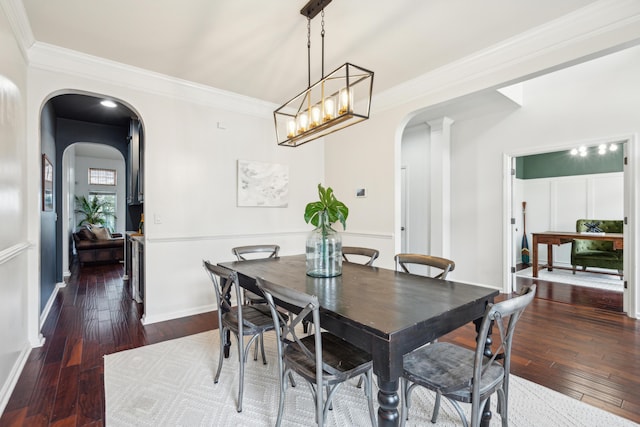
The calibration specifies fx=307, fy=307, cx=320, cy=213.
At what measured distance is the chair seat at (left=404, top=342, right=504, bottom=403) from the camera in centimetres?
131

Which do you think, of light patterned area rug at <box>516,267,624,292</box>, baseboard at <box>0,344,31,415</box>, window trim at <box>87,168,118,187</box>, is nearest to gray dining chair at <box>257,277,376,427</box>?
baseboard at <box>0,344,31,415</box>

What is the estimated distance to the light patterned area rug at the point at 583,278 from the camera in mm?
4781

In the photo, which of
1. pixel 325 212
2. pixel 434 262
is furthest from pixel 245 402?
pixel 434 262

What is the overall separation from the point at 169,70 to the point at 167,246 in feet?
6.16

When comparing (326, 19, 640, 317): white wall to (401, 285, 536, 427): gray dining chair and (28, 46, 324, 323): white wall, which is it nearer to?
(28, 46, 324, 323): white wall

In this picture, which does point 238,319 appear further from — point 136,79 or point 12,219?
point 136,79

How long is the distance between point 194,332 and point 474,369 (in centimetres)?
268

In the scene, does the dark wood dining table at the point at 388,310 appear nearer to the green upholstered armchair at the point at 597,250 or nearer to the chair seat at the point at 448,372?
the chair seat at the point at 448,372

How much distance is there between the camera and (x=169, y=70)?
321cm

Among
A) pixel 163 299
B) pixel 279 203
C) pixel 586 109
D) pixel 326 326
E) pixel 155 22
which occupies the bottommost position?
pixel 163 299

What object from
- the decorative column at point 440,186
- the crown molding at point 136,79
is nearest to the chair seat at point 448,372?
the decorative column at point 440,186

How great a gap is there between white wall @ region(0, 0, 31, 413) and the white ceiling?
1.47 feet

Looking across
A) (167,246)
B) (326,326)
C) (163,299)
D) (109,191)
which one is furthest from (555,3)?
(109,191)

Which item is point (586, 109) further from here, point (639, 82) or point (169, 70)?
point (169, 70)
